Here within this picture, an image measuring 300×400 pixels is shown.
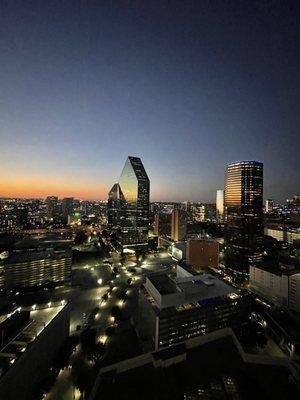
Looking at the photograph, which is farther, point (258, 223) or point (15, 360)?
point (258, 223)

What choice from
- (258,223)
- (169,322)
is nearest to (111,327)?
(169,322)

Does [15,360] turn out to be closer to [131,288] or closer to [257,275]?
[131,288]

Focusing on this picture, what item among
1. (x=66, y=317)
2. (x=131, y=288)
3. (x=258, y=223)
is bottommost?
(x=131, y=288)

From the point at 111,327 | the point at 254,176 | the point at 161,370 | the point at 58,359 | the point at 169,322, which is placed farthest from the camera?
the point at 254,176

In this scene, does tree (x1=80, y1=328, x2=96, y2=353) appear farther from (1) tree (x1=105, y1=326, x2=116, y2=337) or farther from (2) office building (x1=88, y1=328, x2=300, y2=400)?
(2) office building (x1=88, y1=328, x2=300, y2=400)

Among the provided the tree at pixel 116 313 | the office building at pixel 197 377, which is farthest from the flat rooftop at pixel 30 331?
the tree at pixel 116 313

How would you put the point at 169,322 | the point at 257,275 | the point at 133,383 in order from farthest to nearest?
the point at 257,275 < the point at 169,322 < the point at 133,383
